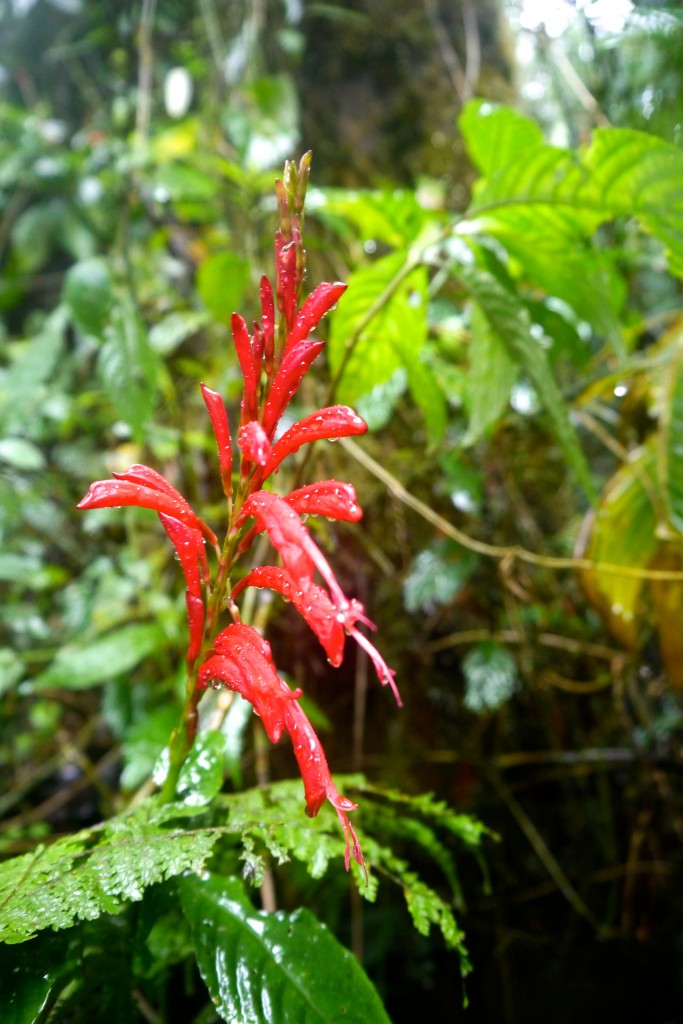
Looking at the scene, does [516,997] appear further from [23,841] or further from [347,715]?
[23,841]

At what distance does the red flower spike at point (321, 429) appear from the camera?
0.49 m

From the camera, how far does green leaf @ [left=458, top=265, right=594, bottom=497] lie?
915 mm

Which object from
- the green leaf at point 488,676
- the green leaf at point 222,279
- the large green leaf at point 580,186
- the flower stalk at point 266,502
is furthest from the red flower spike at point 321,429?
the green leaf at point 222,279

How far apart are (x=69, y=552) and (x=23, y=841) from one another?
105cm

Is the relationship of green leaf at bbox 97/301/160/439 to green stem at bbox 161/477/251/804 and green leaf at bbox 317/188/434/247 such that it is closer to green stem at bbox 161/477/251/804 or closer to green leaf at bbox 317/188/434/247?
green leaf at bbox 317/188/434/247

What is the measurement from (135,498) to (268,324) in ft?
0.54

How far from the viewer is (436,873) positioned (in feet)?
5.13

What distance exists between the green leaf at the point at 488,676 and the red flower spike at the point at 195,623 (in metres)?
0.86

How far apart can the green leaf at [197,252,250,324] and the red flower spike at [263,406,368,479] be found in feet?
3.48

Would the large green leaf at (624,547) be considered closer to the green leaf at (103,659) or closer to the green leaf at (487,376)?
the green leaf at (487,376)

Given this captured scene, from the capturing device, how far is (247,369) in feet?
1.67

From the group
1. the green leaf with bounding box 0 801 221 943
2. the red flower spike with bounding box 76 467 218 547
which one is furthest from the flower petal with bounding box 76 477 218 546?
the green leaf with bounding box 0 801 221 943

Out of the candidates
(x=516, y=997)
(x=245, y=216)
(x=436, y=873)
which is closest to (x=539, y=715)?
(x=436, y=873)

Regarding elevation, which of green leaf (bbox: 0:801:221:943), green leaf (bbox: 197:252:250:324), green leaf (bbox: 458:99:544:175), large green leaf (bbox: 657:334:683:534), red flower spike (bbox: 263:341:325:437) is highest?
green leaf (bbox: 197:252:250:324)
